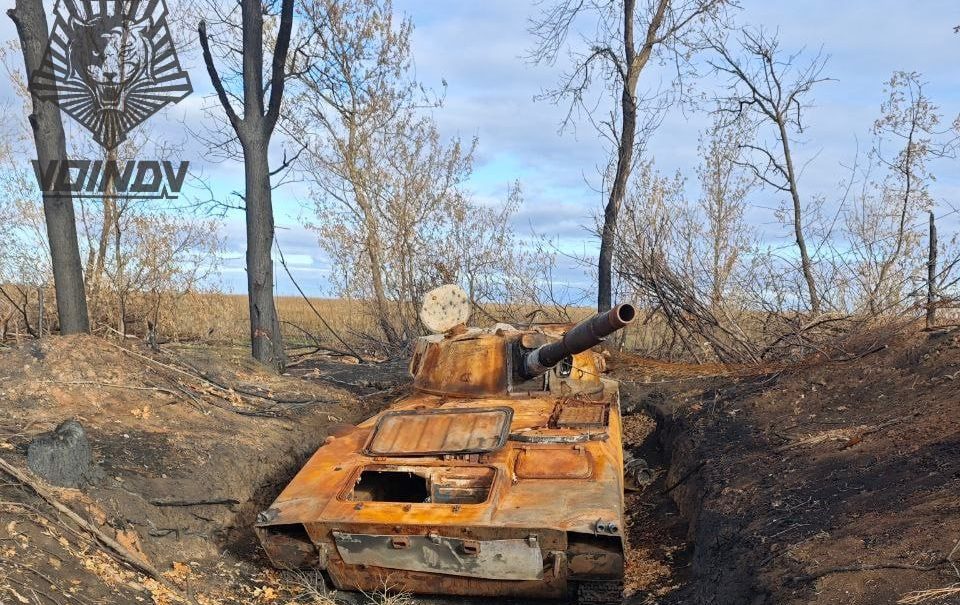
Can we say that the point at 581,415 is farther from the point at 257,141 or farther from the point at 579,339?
the point at 257,141

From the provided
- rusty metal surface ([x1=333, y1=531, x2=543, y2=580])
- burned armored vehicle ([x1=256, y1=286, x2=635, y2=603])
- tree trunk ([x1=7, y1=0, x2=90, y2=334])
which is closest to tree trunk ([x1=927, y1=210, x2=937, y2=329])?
burned armored vehicle ([x1=256, y1=286, x2=635, y2=603])

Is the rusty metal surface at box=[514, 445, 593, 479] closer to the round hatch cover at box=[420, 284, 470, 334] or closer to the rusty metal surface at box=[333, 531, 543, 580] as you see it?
the rusty metal surface at box=[333, 531, 543, 580]

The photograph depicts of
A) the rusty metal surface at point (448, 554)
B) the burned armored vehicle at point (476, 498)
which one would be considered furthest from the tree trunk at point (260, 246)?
the rusty metal surface at point (448, 554)

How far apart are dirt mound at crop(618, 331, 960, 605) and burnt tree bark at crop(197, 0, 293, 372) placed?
253 inches

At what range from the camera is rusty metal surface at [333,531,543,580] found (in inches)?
230

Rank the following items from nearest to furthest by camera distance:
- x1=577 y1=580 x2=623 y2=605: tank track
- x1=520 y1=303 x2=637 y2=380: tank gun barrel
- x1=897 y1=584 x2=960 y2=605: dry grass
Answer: x1=897 y1=584 x2=960 y2=605: dry grass
x1=577 y1=580 x2=623 y2=605: tank track
x1=520 y1=303 x2=637 y2=380: tank gun barrel

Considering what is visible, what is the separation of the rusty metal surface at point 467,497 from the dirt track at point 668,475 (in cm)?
66

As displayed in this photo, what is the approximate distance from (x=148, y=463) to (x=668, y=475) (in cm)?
521

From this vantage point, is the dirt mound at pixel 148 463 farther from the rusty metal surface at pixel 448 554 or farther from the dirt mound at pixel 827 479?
the dirt mound at pixel 827 479

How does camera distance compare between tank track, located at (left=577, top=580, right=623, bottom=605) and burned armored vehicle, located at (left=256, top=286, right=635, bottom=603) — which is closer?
burned armored vehicle, located at (left=256, top=286, right=635, bottom=603)

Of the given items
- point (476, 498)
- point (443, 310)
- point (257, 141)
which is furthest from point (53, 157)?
point (476, 498)

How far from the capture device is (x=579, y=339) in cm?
746

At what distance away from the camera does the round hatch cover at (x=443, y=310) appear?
959 cm

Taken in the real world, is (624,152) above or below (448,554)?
above
